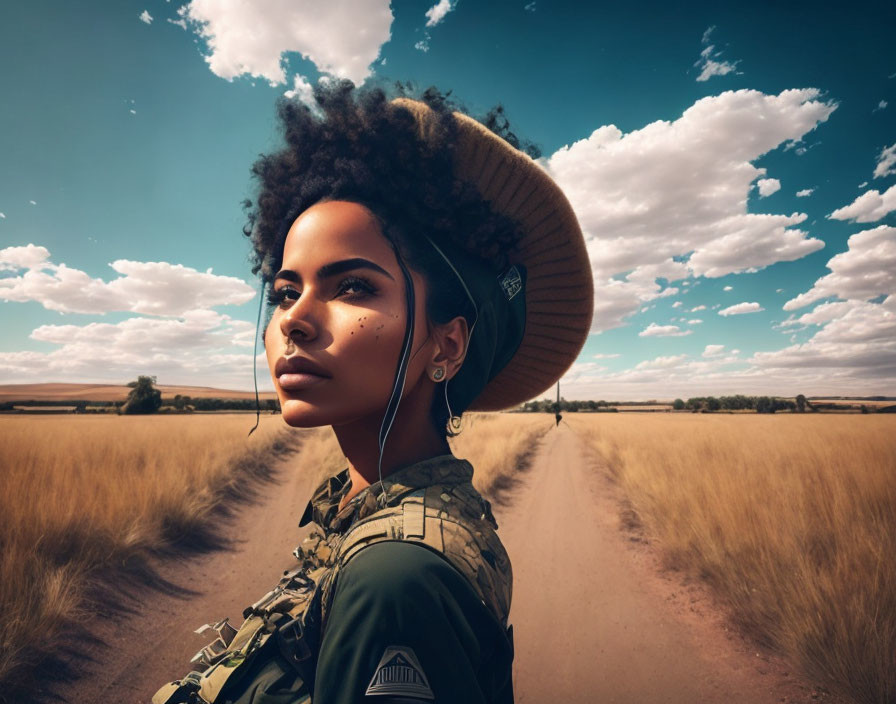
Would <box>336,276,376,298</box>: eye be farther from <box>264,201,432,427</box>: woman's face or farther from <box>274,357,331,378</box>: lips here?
<box>274,357,331,378</box>: lips

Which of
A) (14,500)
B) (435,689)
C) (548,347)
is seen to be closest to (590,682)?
(548,347)

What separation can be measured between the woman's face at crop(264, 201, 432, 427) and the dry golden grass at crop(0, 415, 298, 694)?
137 inches

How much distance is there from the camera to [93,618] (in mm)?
3570

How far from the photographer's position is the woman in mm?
744

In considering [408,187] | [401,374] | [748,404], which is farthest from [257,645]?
[748,404]

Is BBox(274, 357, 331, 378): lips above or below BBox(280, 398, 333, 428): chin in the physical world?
above

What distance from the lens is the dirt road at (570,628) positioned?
301cm

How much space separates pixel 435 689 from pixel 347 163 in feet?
5.07

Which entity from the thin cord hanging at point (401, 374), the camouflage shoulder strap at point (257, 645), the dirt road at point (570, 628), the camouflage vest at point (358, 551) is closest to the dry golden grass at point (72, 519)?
the dirt road at point (570, 628)

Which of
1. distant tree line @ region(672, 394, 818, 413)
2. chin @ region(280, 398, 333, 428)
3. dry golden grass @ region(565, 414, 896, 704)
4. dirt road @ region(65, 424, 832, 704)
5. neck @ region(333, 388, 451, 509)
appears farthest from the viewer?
distant tree line @ region(672, 394, 818, 413)

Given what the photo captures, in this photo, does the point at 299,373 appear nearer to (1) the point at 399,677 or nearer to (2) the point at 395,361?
(2) the point at 395,361

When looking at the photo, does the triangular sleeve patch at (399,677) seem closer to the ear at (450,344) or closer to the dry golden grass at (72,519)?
the ear at (450,344)

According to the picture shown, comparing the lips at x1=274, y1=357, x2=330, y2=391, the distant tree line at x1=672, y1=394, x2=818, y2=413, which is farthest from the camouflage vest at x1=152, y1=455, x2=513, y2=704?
the distant tree line at x1=672, y1=394, x2=818, y2=413

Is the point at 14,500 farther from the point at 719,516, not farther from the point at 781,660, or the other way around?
the point at 719,516
